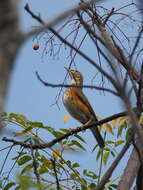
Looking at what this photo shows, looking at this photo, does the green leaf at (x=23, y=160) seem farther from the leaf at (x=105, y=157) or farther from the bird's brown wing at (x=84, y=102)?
the bird's brown wing at (x=84, y=102)

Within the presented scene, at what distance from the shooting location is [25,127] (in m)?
3.65

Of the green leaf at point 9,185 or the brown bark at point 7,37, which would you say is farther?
the green leaf at point 9,185

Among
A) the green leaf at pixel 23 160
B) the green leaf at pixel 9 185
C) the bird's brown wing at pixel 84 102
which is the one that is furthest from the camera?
the bird's brown wing at pixel 84 102

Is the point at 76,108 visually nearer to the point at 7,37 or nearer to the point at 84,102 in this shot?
the point at 84,102

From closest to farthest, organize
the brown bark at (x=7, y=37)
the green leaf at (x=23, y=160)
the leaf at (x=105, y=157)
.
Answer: the brown bark at (x=7, y=37) < the green leaf at (x=23, y=160) < the leaf at (x=105, y=157)

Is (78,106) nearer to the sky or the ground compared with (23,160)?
nearer to the sky

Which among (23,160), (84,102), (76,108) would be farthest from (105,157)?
(84,102)

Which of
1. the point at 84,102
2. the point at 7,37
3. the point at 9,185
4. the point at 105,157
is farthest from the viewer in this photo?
the point at 84,102

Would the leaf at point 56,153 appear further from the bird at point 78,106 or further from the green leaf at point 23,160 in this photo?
the bird at point 78,106

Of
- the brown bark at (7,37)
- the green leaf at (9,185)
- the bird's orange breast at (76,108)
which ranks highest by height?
the bird's orange breast at (76,108)

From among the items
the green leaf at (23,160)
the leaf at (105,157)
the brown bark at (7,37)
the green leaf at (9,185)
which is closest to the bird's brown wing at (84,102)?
the leaf at (105,157)

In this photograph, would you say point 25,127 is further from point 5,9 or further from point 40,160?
point 5,9

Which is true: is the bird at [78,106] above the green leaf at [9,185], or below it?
above

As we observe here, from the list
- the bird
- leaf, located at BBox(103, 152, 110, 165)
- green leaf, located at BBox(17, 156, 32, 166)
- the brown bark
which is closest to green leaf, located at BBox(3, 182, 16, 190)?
green leaf, located at BBox(17, 156, 32, 166)
